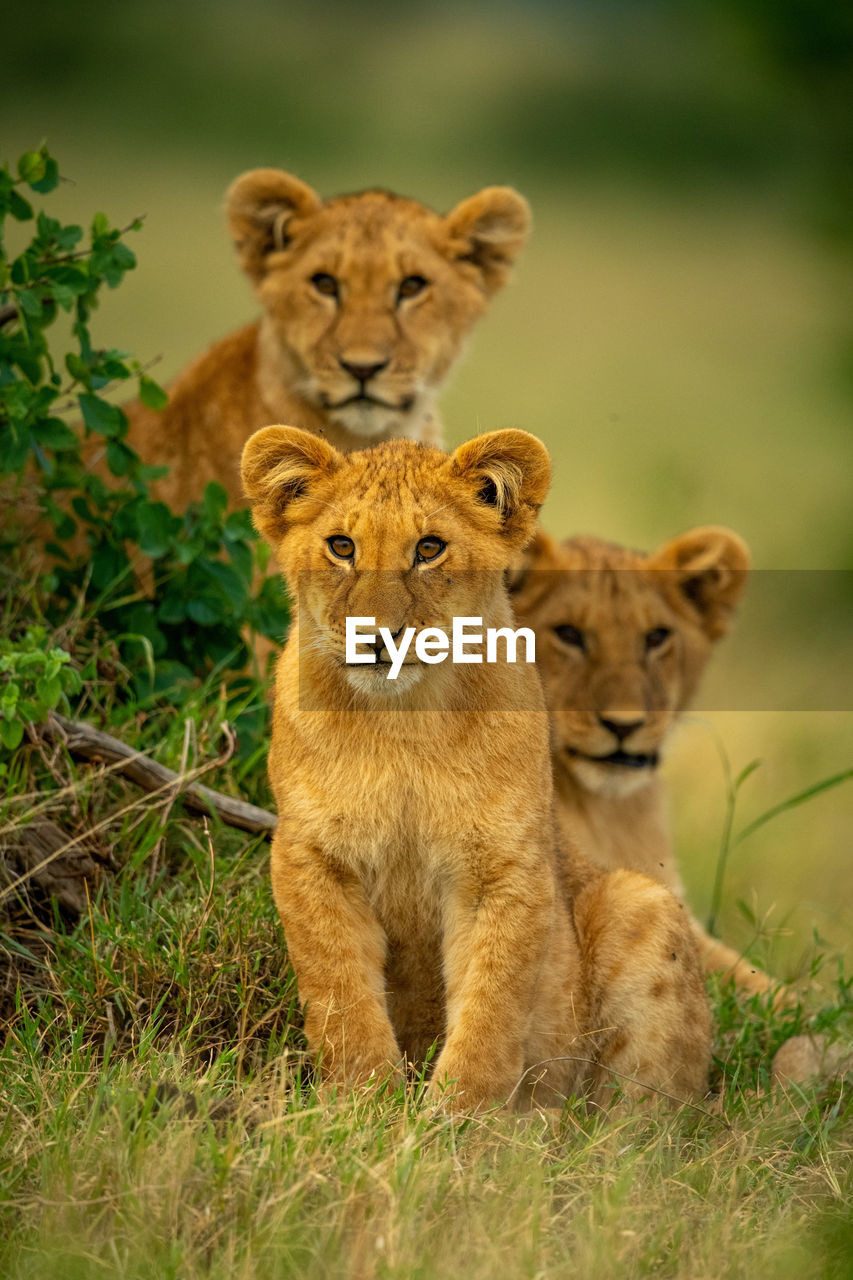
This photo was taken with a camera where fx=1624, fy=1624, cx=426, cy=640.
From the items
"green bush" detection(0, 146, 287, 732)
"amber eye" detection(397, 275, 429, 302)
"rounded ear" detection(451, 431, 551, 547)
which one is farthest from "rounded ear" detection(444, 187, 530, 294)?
"rounded ear" detection(451, 431, 551, 547)

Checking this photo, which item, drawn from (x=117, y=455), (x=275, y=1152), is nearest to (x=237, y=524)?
(x=117, y=455)

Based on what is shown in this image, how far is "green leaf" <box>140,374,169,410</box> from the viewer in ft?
15.5

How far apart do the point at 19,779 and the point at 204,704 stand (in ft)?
3.12

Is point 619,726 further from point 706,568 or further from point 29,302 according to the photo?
point 29,302

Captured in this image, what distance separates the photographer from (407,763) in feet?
10.8

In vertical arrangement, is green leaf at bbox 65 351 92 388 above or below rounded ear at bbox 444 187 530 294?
below

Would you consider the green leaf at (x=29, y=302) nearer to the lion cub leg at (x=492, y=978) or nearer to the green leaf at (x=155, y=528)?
the green leaf at (x=155, y=528)

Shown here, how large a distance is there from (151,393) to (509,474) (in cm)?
170

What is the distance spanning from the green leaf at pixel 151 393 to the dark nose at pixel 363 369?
99cm

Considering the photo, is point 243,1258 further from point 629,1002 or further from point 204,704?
point 204,704

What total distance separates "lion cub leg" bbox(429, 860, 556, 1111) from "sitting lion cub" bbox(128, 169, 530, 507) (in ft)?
8.68

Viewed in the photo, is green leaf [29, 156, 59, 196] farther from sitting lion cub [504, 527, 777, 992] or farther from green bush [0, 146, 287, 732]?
sitting lion cub [504, 527, 777, 992]

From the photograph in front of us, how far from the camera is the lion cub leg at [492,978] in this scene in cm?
324

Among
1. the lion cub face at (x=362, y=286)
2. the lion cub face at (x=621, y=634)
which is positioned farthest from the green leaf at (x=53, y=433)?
the lion cub face at (x=621, y=634)
